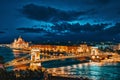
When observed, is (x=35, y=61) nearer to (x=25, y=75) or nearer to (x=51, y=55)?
(x=25, y=75)

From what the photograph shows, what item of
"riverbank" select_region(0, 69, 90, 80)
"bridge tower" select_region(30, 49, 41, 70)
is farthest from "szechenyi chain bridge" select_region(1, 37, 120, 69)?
"riverbank" select_region(0, 69, 90, 80)

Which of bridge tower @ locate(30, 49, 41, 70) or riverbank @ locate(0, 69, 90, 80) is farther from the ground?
bridge tower @ locate(30, 49, 41, 70)

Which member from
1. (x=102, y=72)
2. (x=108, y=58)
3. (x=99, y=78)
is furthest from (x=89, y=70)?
(x=108, y=58)

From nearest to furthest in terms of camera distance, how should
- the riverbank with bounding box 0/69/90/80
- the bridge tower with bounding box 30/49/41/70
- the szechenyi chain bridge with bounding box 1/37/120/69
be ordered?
1. the riverbank with bounding box 0/69/90/80
2. the bridge tower with bounding box 30/49/41/70
3. the szechenyi chain bridge with bounding box 1/37/120/69

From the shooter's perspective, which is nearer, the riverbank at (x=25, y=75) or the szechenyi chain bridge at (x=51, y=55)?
the riverbank at (x=25, y=75)

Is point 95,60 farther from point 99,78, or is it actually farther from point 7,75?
point 7,75

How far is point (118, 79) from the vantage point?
19688 mm

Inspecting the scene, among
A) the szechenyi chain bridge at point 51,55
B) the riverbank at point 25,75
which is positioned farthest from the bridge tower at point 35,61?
the riverbank at point 25,75

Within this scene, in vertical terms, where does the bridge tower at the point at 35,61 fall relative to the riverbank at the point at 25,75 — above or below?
above

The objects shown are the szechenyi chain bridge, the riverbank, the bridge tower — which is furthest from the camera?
the szechenyi chain bridge

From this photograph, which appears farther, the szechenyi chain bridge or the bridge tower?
the szechenyi chain bridge

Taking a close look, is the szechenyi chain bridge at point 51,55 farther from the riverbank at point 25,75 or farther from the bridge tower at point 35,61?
the riverbank at point 25,75

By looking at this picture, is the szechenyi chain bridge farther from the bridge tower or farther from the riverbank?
the riverbank

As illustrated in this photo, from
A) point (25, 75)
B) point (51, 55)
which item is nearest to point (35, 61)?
point (25, 75)
